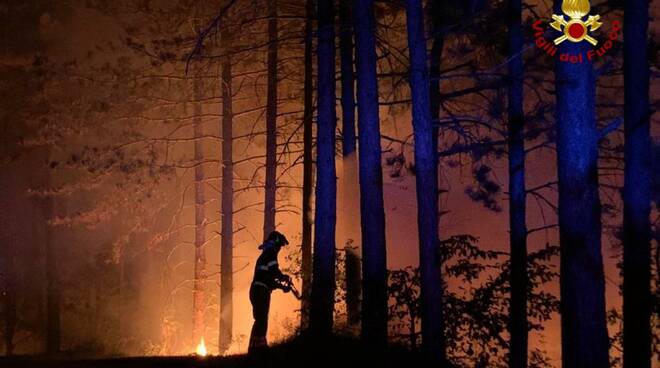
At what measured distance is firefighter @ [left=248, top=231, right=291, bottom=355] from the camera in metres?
10.5

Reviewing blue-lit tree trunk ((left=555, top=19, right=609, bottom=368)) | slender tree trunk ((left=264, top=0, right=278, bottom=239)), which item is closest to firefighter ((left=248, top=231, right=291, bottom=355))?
blue-lit tree trunk ((left=555, top=19, right=609, bottom=368))

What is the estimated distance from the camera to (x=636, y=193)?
10625mm

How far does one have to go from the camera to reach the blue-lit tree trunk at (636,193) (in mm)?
10328

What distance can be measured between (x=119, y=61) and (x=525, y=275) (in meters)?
14.1

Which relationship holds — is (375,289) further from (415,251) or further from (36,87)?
(36,87)

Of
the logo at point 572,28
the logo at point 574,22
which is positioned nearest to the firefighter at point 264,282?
the logo at point 572,28

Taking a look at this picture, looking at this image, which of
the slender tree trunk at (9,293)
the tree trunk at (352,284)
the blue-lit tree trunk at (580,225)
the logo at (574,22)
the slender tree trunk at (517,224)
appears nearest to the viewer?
the blue-lit tree trunk at (580,225)

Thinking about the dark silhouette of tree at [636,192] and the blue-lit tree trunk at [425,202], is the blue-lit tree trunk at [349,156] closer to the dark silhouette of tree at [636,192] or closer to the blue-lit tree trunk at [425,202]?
the blue-lit tree trunk at [425,202]

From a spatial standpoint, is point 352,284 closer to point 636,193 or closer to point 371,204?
point 371,204

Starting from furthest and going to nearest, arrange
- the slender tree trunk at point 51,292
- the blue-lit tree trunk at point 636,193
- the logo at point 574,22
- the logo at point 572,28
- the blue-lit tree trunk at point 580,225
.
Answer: the slender tree trunk at point 51,292 → the blue-lit tree trunk at point 636,193 → the logo at point 574,22 → the logo at point 572,28 → the blue-lit tree trunk at point 580,225

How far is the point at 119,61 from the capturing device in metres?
21.3

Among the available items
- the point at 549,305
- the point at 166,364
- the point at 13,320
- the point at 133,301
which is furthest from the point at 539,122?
the point at 13,320

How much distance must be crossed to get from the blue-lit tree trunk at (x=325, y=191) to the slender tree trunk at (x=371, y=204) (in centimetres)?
92

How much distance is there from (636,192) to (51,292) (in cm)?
2395
